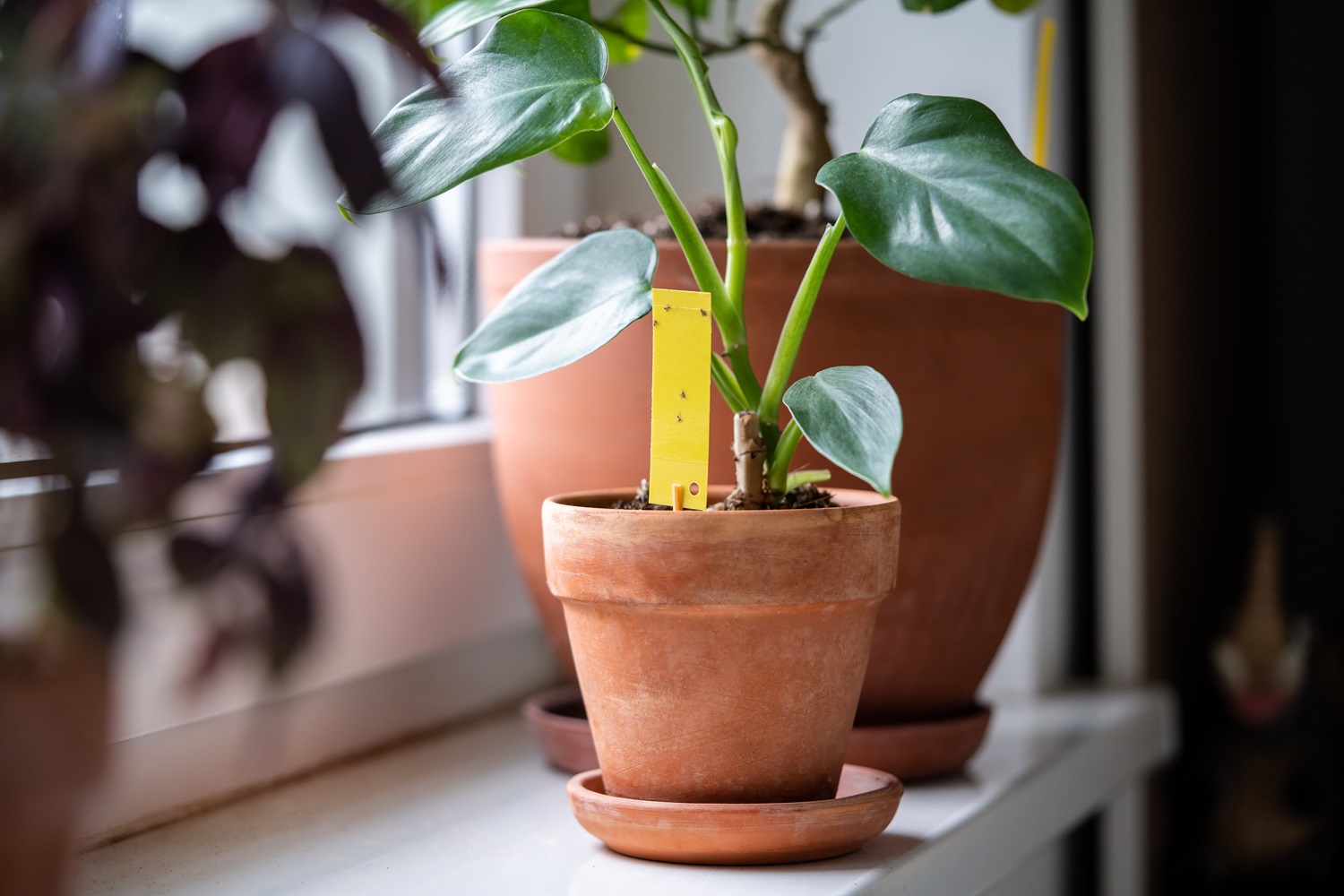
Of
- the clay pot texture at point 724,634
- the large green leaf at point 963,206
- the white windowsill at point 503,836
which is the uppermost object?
the large green leaf at point 963,206

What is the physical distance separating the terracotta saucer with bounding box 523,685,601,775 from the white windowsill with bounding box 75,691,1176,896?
0.02m

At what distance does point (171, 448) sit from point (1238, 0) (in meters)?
1.80

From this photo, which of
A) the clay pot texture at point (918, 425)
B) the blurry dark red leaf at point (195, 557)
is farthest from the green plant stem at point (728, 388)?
the blurry dark red leaf at point (195, 557)

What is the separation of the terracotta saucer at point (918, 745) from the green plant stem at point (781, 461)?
22 cm

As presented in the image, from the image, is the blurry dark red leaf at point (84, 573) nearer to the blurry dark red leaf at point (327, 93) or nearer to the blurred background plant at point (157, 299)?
the blurred background plant at point (157, 299)

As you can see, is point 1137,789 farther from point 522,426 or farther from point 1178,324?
point 522,426

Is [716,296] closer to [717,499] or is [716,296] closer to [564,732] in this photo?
[717,499]

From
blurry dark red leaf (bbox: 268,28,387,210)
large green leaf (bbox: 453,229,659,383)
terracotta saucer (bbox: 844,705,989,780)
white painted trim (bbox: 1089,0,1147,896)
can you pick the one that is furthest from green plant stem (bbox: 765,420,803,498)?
white painted trim (bbox: 1089,0,1147,896)

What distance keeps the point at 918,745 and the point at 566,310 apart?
1.28 feet

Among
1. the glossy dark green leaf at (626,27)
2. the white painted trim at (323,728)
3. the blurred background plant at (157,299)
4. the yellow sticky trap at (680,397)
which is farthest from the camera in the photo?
Result: the glossy dark green leaf at (626,27)

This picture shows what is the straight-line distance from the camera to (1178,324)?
4.74ft

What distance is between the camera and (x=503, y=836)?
722mm

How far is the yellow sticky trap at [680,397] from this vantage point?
0.58 metres

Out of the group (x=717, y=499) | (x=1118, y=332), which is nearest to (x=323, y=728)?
(x=717, y=499)
